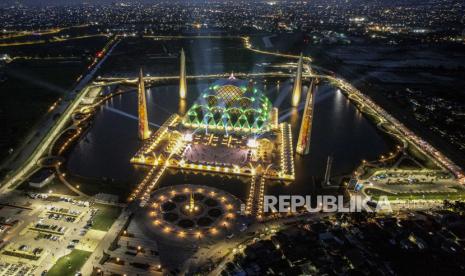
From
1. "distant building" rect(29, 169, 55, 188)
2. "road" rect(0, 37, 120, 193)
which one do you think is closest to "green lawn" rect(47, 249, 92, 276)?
"distant building" rect(29, 169, 55, 188)

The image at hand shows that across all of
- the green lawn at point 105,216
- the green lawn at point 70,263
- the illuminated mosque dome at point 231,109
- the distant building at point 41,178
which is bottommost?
the green lawn at point 70,263

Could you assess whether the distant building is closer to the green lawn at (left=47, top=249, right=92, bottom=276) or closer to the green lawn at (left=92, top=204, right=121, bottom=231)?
the green lawn at (left=92, top=204, right=121, bottom=231)

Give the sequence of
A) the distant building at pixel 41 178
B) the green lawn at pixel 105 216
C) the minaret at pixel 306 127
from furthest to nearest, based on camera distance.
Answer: the minaret at pixel 306 127, the distant building at pixel 41 178, the green lawn at pixel 105 216

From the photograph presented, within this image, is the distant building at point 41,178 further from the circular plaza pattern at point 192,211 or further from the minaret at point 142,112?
the minaret at point 142,112

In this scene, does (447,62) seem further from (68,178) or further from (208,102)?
(68,178)

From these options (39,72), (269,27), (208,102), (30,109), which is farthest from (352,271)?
(269,27)

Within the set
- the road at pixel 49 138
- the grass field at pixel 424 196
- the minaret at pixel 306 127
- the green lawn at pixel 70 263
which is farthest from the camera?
the minaret at pixel 306 127

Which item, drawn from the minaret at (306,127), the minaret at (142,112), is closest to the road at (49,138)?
the minaret at (142,112)
